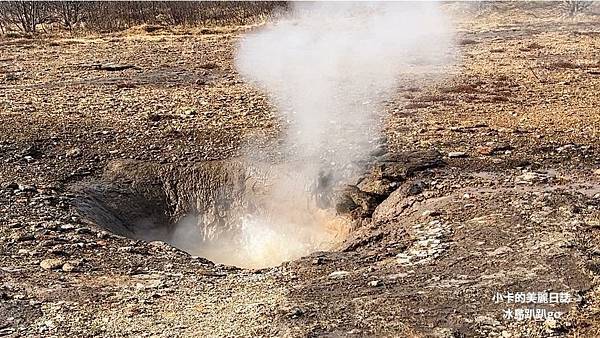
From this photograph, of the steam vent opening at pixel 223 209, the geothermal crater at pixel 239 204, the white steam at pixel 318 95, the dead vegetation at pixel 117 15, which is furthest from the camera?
the dead vegetation at pixel 117 15

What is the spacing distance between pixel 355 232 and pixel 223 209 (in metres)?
1.76

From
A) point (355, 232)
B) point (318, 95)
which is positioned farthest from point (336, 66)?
point (355, 232)

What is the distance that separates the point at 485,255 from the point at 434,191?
137 cm

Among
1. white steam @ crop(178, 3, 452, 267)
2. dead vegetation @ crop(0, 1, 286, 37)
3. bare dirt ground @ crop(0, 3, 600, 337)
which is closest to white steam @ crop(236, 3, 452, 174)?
white steam @ crop(178, 3, 452, 267)

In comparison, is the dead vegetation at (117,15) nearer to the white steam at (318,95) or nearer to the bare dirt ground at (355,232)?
the white steam at (318,95)

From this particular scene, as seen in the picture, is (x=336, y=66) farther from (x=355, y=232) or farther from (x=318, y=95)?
(x=355, y=232)

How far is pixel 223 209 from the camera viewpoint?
7184mm

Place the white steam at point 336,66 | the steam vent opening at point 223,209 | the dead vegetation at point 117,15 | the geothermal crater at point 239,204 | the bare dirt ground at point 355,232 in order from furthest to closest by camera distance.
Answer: the dead vegetation at point 117,15 < the white steam at point 336,66 < the steam vent opening at point 223,209 < the geothermal crater at point 239,204 < the bare dirt ground at point 355,232

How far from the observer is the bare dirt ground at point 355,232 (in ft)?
13.5

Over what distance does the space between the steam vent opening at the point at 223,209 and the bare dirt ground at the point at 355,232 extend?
27 cm

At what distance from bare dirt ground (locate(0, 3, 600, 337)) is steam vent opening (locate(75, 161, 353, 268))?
10.5 inches

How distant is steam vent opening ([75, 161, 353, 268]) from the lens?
22.0ft

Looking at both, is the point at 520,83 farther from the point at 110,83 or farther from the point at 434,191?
the point at 110,83

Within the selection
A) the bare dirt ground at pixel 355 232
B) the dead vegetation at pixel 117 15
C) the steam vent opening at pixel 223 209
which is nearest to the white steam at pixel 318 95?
the steam vent opening at pixel 223 209
